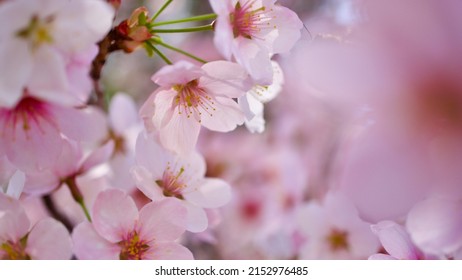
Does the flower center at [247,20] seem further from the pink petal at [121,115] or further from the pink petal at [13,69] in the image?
the pink petal at [121,115]

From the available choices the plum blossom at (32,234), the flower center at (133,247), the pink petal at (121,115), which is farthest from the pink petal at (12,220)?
the pink petal at (121,115)

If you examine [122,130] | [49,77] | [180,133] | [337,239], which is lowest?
[337,239]

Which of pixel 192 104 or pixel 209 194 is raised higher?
pixel 192 104

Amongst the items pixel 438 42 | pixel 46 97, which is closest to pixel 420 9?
pixel 438 42

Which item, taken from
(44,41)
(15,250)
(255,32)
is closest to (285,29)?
(255,32)

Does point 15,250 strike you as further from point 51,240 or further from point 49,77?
point 49,77
